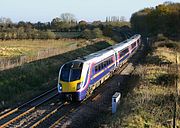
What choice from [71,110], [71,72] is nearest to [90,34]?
[71,72]

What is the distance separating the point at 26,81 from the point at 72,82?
826 centimetres

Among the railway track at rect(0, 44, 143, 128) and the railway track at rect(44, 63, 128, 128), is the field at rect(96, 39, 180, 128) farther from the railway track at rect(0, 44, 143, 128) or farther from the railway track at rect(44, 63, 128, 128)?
the railway track at rect(0, 44, 143, 128)

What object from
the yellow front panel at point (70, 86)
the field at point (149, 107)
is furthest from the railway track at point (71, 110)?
the field at point (149, 107)

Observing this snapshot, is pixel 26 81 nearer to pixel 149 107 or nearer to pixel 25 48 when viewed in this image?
pixel 149 107

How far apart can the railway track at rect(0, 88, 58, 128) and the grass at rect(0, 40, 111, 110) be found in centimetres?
82

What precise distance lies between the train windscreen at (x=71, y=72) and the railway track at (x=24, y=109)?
7.61ft

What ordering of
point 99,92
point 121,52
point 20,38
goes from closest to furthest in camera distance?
1. point 99,92
2. point 121,52
3. point 20,38

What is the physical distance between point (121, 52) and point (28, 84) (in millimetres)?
13754

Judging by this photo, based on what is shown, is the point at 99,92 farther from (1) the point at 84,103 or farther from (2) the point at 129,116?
(2) the point at 129,116

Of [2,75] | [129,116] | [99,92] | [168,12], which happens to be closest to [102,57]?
[99,92]

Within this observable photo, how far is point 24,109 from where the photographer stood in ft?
71.4

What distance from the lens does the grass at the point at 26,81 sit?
82.2 feet

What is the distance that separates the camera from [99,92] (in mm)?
27000

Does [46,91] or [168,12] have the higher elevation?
[168,12]
